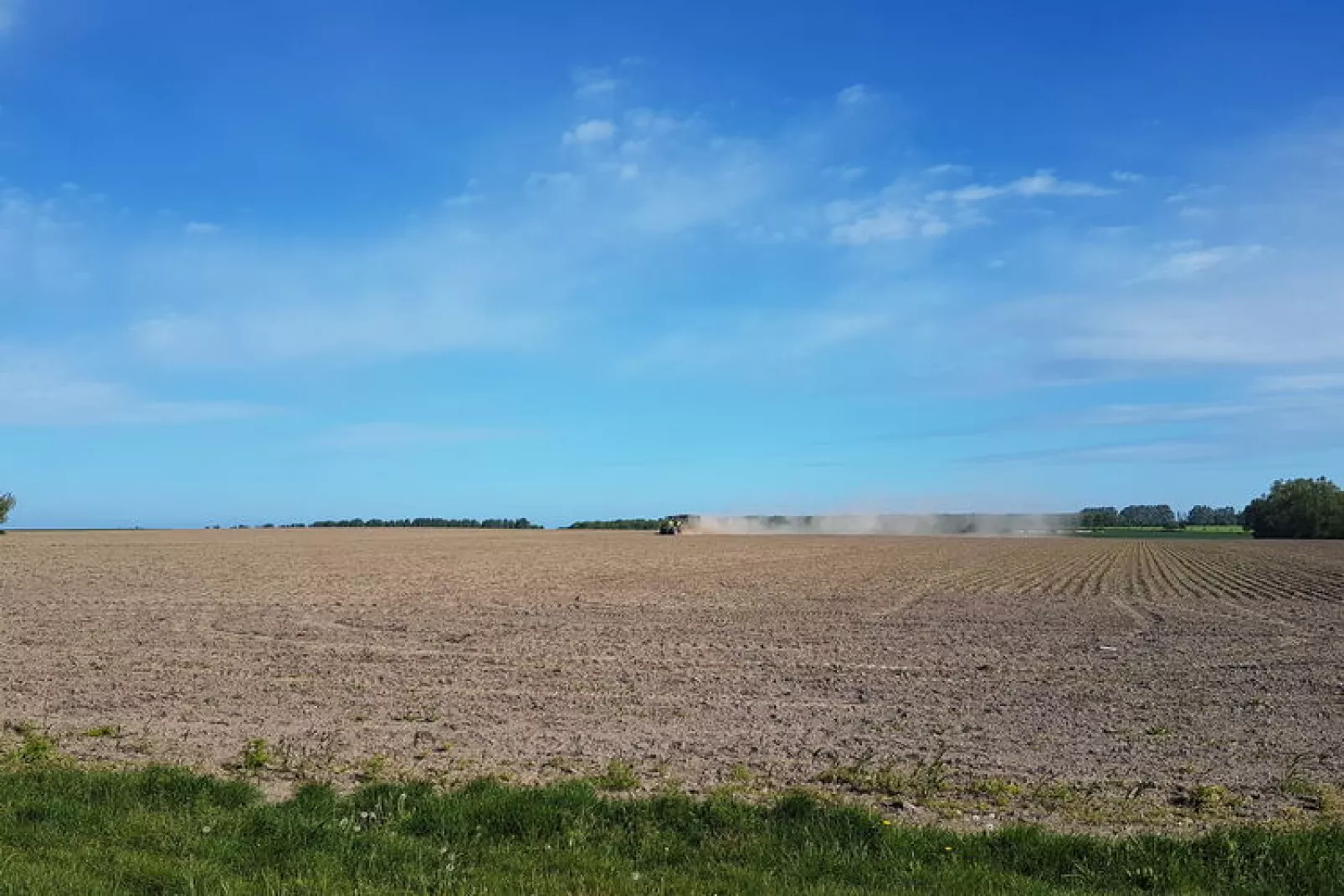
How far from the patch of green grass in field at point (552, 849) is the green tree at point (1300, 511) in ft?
489

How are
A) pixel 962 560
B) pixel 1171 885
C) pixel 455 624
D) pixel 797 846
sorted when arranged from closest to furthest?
1. pixel 1171 885
2. pixel 797 846
3. pixel 455 624
4. pixel 962 560

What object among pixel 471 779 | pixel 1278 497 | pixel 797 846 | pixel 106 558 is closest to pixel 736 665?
pixel 471 779

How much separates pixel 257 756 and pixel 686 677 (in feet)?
22.5

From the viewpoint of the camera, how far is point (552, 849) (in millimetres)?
6688

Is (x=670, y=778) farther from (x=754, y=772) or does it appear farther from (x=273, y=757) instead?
(x=273, y=757)

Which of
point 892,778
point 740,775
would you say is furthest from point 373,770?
point 892,778

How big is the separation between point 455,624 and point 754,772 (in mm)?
13477

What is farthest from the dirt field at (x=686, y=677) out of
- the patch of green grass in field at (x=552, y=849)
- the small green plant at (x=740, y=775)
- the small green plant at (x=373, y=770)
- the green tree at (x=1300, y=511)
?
the green tree at (x=1300, y=511)

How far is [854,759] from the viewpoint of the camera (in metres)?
9.79

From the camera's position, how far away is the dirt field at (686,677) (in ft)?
32.9

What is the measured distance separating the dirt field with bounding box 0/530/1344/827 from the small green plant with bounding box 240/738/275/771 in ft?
0.43

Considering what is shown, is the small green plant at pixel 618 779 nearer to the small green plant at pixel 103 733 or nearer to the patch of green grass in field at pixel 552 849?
the patch of green grass in field at pixel 552 849

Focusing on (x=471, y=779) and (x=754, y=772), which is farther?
(x=754, y=772)

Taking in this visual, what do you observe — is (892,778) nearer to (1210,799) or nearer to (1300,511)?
(1210,799)
